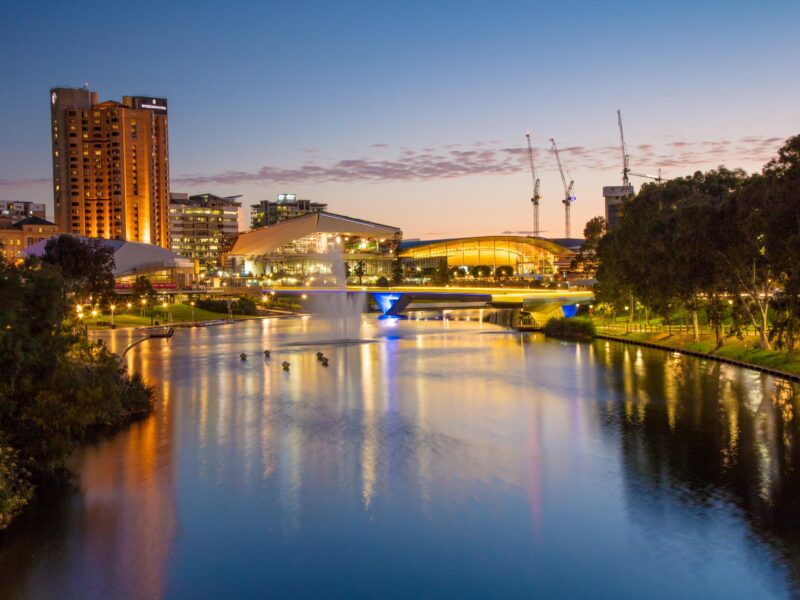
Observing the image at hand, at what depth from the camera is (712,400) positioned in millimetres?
32344

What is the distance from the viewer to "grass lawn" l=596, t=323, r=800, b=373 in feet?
131

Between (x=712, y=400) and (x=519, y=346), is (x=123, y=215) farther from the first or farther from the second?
(x=712, y=400)

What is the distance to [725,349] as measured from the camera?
4753 cm

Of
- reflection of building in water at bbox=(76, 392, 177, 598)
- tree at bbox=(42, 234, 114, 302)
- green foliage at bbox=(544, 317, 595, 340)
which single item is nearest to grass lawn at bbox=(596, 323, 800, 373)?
green foliage at bbox=(544, 317, 595, 340)

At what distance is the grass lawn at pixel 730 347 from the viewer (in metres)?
39.9

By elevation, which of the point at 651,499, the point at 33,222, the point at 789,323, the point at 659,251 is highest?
the point at 33,222

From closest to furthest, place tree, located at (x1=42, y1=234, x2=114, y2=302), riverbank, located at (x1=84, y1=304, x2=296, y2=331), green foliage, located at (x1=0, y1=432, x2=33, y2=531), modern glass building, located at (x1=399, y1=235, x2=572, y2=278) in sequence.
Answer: green foliage, located at (x1=0, y1=432, x2=33, y2=531), tree, located at (x1=42, y1=234, x2=114, y2=302), riverbank, located at (x1=84, y1=304, x2=296, y2=331), modern glass building, located at (x1=399, y1=235, x2=572, y2=278)

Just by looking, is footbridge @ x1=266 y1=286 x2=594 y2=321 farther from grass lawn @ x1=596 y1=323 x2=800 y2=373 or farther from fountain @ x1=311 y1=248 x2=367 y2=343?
grass lawn @ x1=596 y1=323 x2=800 y2=373

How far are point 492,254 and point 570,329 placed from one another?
9194 centimetres

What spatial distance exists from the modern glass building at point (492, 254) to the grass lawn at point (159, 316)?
2288 inches

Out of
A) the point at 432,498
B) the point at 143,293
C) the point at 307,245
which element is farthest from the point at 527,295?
the point at 307,245

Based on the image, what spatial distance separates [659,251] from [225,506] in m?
33.1

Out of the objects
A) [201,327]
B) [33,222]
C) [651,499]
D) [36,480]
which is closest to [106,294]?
[201,327]

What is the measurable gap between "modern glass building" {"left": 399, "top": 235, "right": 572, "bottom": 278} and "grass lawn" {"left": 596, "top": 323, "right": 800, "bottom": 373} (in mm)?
80482
